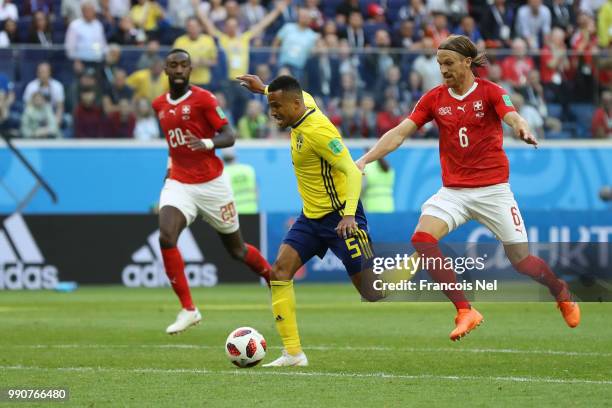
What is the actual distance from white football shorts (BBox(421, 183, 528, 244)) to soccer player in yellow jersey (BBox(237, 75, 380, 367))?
0.66 m

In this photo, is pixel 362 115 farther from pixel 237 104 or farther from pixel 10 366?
pixel 10 366

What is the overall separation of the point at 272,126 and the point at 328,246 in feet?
42.2

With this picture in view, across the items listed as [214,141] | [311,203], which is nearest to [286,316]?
[311,203]

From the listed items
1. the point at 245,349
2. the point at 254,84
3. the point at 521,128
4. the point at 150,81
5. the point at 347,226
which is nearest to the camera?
the point at 521,128

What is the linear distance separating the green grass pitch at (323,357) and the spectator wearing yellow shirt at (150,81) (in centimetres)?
548

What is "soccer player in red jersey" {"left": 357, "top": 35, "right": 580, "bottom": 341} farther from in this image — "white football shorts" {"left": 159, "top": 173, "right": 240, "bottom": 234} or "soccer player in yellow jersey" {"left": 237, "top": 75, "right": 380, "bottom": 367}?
"white football shorts" {"left": 159, "top": 173, "right": 240, "bottom": 234}

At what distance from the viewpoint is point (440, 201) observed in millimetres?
10125

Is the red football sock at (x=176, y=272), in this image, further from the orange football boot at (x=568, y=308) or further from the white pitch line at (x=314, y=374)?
the orange football boot at (x=568, y=308)

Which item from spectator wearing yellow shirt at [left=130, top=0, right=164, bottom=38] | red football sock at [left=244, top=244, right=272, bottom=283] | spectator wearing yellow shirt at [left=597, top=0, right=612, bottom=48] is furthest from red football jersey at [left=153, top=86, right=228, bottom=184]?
spectator wearing yellow shirt at [left=597, top=0, right=612, bottom=48]

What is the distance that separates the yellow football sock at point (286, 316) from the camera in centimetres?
981

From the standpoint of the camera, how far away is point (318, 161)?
32.7 ft

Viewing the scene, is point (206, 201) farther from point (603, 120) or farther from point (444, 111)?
point (603, 120)

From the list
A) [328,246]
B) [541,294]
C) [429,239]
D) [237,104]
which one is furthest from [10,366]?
[237,104]

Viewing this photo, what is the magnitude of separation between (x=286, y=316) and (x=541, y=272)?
2.11 m
